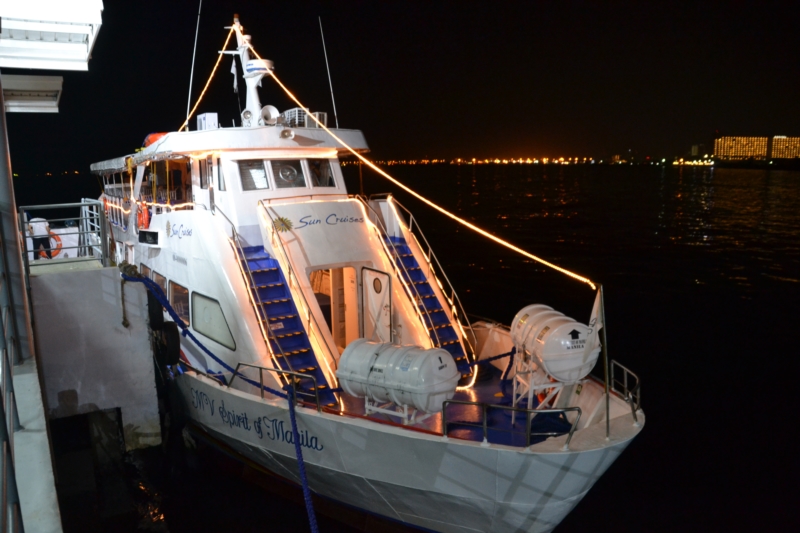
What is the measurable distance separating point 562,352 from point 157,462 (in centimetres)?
731

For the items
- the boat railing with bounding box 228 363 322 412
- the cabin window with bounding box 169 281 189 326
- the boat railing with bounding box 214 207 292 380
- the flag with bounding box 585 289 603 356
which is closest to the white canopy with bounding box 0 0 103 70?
the boat railing with bounding box 214 207 292 380

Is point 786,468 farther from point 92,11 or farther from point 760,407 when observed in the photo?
point 92,11

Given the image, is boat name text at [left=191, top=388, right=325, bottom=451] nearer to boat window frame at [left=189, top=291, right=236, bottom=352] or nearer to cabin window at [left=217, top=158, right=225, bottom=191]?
boat window frame at [left=189, top=291, right=236, bottom=352]

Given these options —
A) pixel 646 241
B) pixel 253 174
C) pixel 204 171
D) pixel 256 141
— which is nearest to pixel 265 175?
pixel 253 174

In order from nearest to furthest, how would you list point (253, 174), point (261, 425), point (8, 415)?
point (8, 415)
point (261, 425)
point (253, 174)

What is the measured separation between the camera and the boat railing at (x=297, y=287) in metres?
9.23

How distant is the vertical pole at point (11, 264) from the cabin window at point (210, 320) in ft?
13.5

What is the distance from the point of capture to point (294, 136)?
10656 millimetres

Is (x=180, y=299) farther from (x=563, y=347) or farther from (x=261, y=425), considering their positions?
(x=563, y=347)

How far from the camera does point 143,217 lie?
12844mm

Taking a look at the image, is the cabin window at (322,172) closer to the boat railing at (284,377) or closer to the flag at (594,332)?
the boat railing at (284,377)

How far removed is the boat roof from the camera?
10.2 meters

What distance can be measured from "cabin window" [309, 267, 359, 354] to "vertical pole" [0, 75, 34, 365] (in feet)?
19.0

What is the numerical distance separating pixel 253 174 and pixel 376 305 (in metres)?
3.16
